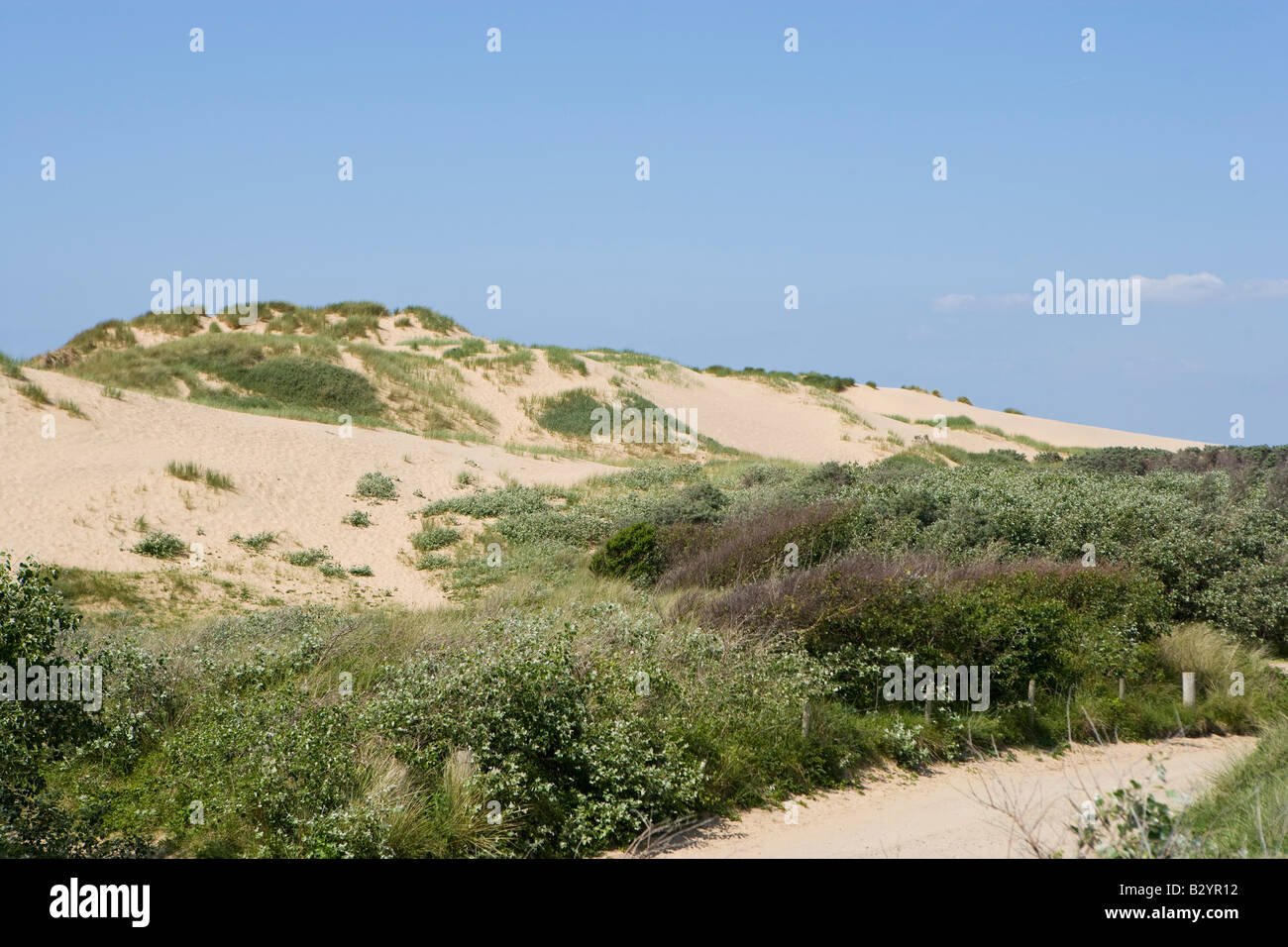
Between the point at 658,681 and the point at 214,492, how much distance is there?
569 inches

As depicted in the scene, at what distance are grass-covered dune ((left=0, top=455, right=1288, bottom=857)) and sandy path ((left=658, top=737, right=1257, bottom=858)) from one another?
29 cm

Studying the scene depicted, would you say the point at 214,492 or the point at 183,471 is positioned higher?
the point at 183,471

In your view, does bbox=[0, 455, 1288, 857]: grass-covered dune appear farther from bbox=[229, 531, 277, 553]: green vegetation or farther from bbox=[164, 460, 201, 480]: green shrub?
bbox=[164, 460, 201, 480]: green shrub

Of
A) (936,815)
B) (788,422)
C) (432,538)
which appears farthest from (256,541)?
(788,422)

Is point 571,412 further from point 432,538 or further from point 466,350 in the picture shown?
point 432,538

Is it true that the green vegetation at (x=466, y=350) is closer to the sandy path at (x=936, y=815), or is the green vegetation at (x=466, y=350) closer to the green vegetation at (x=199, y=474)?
the green vegetation at (x=199, y=474)
